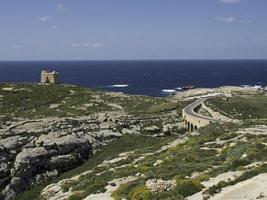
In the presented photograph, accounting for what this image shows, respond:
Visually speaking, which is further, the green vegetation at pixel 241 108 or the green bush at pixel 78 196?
the green vegetation at pixel 241 108

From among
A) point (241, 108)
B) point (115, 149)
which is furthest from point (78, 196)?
point (241, 108)

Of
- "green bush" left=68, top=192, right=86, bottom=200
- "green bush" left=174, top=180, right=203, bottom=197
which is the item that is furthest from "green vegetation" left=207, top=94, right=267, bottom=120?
"green bush" left=174, top=180, right=203, bottom=197

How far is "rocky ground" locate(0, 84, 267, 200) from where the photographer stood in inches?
1118

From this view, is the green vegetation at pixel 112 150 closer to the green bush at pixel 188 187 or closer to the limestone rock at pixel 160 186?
the limestone rock at pixel 160 186

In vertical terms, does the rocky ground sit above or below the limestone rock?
below

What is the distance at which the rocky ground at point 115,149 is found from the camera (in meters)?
28.4

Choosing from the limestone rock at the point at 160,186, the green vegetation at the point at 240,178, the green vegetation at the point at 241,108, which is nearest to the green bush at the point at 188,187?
the limestone rock at the point at 160,186

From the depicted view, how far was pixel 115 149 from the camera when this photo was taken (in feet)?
193

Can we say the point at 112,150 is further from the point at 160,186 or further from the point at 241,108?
the point at 241,108

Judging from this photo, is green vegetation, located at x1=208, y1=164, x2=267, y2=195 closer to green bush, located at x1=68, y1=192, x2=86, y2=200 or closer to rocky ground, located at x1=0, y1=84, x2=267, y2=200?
rocky ground, located at x1=0, y1=84, x2=267, y2=200

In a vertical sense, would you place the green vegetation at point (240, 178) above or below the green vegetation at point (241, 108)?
above

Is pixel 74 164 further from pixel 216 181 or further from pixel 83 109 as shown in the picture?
pixel 216 181

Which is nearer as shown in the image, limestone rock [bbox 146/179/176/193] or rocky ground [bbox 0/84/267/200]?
limestone rock [bbox 146/179/176/193]

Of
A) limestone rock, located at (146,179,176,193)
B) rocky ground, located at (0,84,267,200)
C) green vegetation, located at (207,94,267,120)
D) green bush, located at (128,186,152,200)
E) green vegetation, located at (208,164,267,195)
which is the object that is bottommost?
green vegetation, located at (207,94,267,120)
